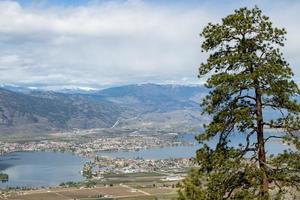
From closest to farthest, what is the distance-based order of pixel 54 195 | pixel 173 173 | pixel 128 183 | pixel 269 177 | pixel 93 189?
pixel 269 177 → pixel 54 195 → pixel 93 189 → pixel 128 183 → pixel 173 173

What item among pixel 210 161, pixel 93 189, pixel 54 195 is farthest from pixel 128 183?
pixel 210 161

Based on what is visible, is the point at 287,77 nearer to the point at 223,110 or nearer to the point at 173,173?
the point at 223,110

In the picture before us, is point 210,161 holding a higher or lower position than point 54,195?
higher

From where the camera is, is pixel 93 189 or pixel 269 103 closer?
pixel 269 103

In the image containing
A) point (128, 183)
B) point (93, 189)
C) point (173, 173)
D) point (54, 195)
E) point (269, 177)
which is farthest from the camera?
point (173, 173)

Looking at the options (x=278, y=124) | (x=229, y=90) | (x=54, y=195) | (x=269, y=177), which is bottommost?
(x=54, y=195)

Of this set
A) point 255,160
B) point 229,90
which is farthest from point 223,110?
point 255,160
